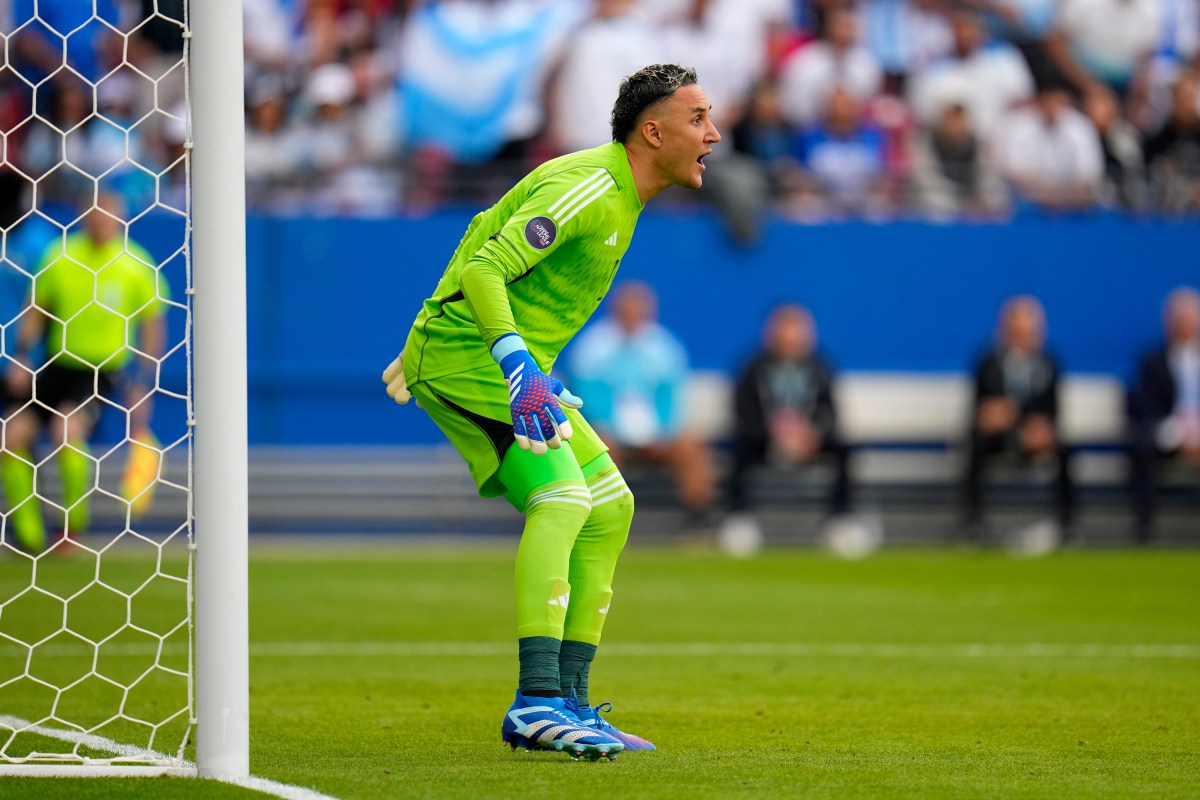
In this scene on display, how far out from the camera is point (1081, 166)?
54.6ft

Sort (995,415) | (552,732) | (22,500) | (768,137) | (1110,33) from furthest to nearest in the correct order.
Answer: (1110,33) < (768,137) < (995,415) < (22,500) < (552,732)

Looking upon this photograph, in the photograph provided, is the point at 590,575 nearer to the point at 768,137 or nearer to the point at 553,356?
the point at 553,356

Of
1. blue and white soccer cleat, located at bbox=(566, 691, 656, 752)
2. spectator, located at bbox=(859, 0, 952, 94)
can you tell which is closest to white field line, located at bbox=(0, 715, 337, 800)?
blue and white soccer cleat, located at bbox=(566, 691, 656, 752)

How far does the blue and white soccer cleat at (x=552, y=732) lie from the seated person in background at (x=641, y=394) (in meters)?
10.2

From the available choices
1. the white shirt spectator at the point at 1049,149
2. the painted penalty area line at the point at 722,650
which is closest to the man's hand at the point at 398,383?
the painted penalty area line at the point at 722,650

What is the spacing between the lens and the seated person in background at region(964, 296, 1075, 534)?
15555mm

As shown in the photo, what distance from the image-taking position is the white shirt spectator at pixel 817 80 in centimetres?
1644

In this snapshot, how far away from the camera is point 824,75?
16469 millimetres

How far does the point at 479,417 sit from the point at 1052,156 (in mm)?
12252

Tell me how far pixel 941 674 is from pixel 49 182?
Answer: 394 inches

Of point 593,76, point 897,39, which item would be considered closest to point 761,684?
point 593,76

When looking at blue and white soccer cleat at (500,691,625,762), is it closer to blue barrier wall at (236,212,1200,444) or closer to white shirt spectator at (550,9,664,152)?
white shirt spectator at (550,9,664,152)

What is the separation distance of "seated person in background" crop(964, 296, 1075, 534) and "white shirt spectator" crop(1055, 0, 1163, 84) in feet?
10.8

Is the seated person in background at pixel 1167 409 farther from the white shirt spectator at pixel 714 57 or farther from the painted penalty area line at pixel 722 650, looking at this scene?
the painted penalty area line at pixel 722 650
